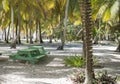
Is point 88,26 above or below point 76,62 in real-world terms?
above

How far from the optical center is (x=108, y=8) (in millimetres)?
23562

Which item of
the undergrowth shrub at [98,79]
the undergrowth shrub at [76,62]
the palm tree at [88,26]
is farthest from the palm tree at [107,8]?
the palm tree at [88,26]

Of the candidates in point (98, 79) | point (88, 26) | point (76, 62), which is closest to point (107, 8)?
point (76, 62)

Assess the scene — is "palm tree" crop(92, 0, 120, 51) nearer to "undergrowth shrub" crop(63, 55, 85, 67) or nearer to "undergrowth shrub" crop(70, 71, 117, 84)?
"undergrowth shrub" crop(63, 55, 85, 67)

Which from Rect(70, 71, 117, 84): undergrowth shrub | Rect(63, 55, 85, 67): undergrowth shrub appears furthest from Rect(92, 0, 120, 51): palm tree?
Rect(70, 71, 117, 84): undergrowth shrub

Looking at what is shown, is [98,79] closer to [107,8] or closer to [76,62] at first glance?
[76,62]

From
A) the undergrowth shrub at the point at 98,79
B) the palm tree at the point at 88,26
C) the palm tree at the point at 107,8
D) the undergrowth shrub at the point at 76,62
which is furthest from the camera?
the palm tree at the point at 107,8

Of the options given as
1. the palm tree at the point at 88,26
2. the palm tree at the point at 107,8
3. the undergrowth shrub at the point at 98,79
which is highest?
the palm tree at the point at 107,8

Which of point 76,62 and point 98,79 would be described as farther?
point 76,62

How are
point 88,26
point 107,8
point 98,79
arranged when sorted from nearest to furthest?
point 88,26 → point 98,79 → point 107,8

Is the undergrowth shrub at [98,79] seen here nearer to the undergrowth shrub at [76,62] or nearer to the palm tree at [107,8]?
the undergrowth shrub at [76,62]

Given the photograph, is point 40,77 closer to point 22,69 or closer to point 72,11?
point 22,69

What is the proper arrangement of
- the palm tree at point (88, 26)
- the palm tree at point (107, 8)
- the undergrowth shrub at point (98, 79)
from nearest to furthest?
1. the palm tree at point (88, 26)
2. the undergrowth shrub at point (98, 79)
3. the palm tree at point (107, 8)

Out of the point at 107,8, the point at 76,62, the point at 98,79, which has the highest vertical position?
the point at 107,8
